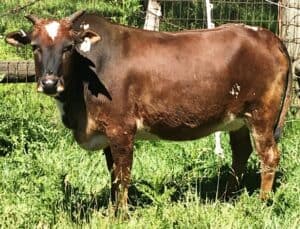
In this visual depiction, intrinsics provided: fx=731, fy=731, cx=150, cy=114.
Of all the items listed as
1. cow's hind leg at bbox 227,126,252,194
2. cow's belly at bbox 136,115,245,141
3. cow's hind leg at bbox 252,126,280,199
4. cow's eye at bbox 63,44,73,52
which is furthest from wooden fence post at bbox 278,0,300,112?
cow's eye at bbox 63,44,73,52

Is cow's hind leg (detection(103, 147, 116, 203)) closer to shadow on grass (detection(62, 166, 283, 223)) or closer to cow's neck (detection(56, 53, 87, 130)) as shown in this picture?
shadow on grass (detection(62, 166, 283, 223))

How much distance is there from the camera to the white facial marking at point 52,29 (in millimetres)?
5906

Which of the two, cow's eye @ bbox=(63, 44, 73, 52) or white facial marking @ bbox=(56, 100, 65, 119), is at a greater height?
cow's eye @ bbox=(63, 44, 73, 52)

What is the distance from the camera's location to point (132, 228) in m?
5.95

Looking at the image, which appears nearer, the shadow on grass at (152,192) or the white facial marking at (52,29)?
the white facial marking at (52,29)

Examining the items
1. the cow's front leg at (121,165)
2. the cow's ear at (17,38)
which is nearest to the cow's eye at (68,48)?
the cow's ear at (17,38)

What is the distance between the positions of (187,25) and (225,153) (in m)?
3.27

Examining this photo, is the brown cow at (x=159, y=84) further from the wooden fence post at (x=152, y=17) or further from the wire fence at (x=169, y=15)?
the wooden fence post at (x=152, y=17)

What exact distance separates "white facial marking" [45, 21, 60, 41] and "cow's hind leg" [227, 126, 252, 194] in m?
2.31

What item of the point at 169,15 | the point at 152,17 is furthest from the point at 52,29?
the point at 169,15

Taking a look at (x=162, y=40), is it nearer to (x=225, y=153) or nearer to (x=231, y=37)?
(x=231, y=37)

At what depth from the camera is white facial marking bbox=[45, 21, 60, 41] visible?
5906mm

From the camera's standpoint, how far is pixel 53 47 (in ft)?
19.3

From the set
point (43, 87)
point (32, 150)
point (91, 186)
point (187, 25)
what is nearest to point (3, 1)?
point (187, 25)
